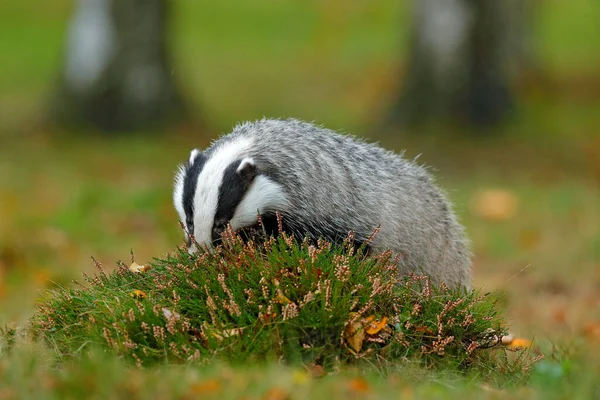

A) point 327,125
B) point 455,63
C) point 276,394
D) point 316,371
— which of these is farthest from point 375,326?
point 327,125

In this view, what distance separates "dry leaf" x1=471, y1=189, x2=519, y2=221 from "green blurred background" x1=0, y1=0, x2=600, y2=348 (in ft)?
0.08

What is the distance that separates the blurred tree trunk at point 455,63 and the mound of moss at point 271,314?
10127mm

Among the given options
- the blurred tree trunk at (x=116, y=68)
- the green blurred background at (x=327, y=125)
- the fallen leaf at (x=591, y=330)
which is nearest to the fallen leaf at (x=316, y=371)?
the green blurred background at (x=327, y=125)

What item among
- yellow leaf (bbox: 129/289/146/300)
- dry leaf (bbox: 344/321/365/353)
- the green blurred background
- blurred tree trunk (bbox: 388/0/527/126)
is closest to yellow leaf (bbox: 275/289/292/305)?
dry leaf (bbox: 344/321/365/353)

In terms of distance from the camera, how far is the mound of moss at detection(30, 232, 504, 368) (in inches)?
176

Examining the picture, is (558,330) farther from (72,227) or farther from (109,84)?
(109,84)

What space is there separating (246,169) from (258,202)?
0.59 feet

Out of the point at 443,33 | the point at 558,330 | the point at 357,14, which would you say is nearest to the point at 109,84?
the point at 443,33

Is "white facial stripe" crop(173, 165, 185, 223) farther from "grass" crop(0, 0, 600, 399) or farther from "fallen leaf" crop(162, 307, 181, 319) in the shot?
"grass" crop(0, 0, 600, 399)

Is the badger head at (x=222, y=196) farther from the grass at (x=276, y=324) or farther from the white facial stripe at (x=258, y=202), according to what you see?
the grass at (x=276, y=324)

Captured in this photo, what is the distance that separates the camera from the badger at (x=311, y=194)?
5.09 m

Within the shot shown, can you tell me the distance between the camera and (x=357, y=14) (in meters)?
32.2

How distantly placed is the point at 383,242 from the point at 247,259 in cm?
108

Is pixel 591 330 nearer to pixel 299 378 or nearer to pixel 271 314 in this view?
pixel 271 314
